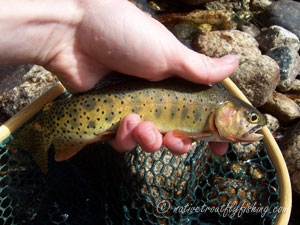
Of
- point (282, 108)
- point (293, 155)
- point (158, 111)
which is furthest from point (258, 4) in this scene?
point (158, 111)

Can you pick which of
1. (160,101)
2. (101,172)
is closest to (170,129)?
(160,101)

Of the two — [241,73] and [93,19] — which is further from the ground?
[93,19]

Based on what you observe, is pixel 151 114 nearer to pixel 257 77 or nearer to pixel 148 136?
pixel 148 136

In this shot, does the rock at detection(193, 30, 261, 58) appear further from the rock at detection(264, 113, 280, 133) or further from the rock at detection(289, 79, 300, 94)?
the rock at detection(264, 113, 280, 133)

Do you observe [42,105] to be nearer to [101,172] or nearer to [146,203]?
[101,172]

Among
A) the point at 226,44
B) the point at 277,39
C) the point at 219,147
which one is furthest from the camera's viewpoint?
the point at 277,39

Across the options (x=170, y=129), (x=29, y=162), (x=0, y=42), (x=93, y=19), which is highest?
(x=93, y=19)
